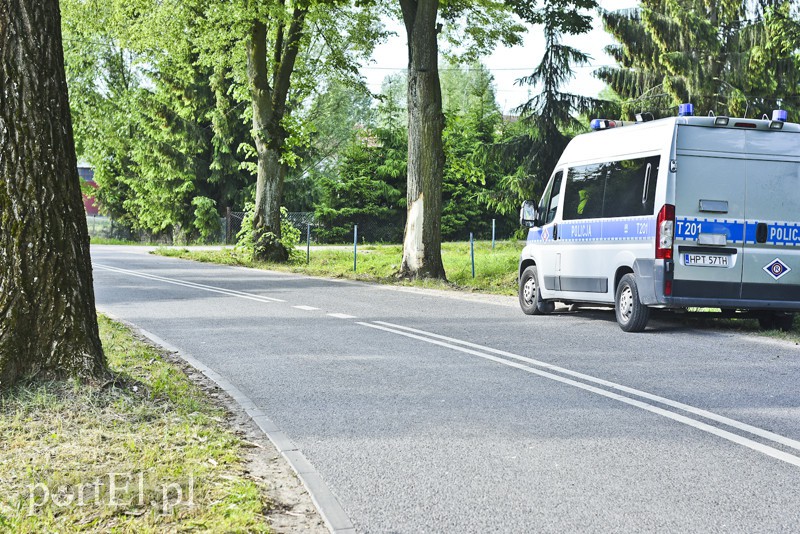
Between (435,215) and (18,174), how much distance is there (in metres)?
15.5

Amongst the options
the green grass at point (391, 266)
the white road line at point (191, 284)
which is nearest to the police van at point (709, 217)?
the white road line at point (191, 284)

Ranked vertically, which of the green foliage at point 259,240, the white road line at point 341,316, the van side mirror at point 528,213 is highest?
the van side mirror at point 528,213

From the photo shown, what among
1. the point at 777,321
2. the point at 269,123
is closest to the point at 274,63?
the point at 269,123

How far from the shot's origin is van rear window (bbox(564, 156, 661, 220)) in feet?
40.7

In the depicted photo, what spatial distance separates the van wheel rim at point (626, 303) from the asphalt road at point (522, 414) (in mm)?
224

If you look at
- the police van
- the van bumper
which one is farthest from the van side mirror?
the van bumper

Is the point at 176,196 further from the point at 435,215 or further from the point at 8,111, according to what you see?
the point at 8,111

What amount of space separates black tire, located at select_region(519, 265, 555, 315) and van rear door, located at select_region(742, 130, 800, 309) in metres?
3.37

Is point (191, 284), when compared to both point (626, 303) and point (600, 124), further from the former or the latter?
point (626, 303)

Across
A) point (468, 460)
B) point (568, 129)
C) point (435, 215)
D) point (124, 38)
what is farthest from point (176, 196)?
point (468, 460)

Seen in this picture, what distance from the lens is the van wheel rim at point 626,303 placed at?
12641 mm

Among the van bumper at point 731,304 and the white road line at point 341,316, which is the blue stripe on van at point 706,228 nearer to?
the van bumper at point 731,304

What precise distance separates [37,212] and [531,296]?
946 centimetres

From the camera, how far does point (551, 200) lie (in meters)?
14.9
